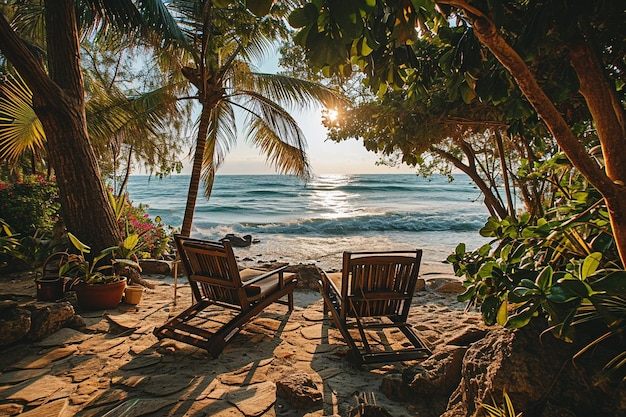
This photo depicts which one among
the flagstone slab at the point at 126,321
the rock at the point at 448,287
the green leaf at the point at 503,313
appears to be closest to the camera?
the green leaf at the point at 503,313

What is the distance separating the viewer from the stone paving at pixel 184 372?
203cm

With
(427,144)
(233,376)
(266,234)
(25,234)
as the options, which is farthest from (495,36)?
(266,234)

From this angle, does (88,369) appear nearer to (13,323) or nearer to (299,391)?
(13,323)

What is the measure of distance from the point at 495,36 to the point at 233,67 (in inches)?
231

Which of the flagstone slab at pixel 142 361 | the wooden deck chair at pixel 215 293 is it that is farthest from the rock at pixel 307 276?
the flagstone slab at pixel 142 361

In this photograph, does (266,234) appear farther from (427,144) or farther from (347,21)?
(347,21)

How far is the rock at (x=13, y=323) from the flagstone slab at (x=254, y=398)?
195cm

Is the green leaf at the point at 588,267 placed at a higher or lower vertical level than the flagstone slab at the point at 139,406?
higher

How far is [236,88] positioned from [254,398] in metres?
5.54

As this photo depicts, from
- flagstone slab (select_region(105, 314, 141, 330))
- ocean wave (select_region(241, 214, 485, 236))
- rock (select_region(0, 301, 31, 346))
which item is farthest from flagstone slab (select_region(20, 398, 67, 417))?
ocean wave (select_region(241, 214, 485, 236))

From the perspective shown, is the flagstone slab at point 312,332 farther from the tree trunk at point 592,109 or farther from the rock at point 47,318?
the tree trunk at point 592,109

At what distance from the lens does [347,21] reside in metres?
0.78

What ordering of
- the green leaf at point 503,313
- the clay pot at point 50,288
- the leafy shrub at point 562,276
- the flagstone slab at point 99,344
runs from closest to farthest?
the leafy shrub at point 562,276, the green leaf at point 503,313, the flagstone slab at point 99,344, the clay pot at point 50,288

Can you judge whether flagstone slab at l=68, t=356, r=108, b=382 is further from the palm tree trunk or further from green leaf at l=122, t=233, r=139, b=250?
the palm tree trunk
